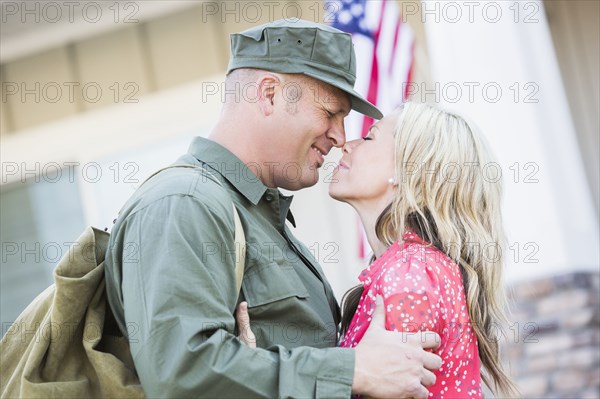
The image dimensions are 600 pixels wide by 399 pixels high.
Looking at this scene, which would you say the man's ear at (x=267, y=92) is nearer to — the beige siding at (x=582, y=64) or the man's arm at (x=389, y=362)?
the man's arm at (x=389, y=362)

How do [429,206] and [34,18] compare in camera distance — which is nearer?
[429,206]

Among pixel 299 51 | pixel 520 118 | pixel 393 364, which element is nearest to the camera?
pixel 393 364

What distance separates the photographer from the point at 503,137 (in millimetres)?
5066

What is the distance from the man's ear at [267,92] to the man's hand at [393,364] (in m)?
0.82

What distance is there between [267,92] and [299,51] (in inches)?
6.6

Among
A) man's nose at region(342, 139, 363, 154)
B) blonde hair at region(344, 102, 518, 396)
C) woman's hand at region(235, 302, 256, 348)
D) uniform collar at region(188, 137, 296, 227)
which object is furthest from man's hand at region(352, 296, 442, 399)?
man's nose at region(342, 139, 363, 154)

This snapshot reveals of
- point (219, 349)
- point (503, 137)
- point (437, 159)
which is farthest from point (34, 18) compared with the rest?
point (219, 349)

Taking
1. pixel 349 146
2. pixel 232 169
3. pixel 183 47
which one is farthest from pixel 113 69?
pixel 232 169

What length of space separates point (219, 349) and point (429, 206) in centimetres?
101

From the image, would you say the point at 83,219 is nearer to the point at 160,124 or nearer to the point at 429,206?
the point at 160,124

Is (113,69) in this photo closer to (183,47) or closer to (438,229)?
(183,47)

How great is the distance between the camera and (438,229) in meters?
3.11

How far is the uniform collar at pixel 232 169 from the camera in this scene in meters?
3.01

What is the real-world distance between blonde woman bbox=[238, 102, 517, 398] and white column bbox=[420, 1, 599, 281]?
180 centimetres
